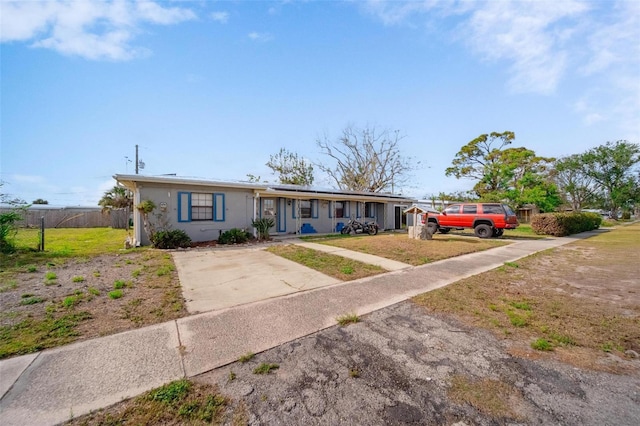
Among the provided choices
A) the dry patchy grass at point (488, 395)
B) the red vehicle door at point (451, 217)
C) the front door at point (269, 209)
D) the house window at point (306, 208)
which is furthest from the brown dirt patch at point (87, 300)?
the red vehicle door at point (451, 217)

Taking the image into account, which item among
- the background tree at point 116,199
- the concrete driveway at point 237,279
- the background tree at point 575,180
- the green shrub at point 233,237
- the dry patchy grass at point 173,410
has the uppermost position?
the background tree at point 575,180

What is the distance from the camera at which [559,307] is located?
155 inches

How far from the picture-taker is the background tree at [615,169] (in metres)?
30.5

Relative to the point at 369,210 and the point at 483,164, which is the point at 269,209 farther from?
the point at 483,164

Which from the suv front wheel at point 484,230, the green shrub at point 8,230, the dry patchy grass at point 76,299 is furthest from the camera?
the suv front wheel at point 484,230

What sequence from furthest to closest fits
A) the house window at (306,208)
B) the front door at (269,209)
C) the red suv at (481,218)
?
the house window at (306,208) < the front door at (269,209) < the red suv at (481,218)

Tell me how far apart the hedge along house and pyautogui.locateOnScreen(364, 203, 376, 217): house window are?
96 centimetres

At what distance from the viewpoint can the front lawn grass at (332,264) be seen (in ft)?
18.9

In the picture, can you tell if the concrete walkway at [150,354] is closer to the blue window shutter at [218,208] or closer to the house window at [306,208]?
the blue window shutter at [218,208]

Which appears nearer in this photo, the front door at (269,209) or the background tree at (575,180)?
the front door at (269,209)

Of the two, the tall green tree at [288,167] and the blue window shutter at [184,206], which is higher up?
the tall green tree at [288,167]

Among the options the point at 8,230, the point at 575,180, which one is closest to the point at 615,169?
the point at 575,180

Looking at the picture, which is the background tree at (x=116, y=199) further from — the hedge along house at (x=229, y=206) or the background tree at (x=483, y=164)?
the background tree at (x=483, y=164)

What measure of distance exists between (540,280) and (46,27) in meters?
12.2
